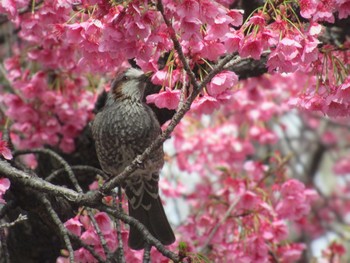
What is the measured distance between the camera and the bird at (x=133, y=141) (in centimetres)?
326

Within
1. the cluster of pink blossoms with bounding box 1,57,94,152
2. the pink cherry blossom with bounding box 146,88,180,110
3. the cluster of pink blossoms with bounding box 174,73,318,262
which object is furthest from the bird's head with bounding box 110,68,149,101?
the pink cherry blossom with bounding box 146,88,180,110

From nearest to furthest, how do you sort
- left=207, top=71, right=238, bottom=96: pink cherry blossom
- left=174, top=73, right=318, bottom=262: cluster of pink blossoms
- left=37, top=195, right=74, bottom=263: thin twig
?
left=207, top=71, right=238, bottom=96: pink cherry blossom → left=37, top=195, right=74, bottom=263: thin twig → left=174, top=73, right=318, bottom=262: cluster of pink blossoms

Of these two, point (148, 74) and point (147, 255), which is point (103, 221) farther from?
point (148, 74)

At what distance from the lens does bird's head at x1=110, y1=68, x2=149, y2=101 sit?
10.8 feet

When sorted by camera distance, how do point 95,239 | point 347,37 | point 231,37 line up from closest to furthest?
point 231,37
point 95,239
point 347,37

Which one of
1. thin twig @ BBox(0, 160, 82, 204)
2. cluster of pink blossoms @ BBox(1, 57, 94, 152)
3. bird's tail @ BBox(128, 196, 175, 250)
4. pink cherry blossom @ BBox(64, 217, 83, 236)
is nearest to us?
thin twig @ BBox(0, 160, 82, 204)

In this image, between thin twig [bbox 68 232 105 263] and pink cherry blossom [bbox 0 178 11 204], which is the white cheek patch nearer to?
thin twig [bbox 68 232 105 263]

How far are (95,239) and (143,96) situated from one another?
2.93 ft

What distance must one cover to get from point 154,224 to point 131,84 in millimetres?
703

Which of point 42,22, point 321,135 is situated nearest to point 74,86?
point 42,22

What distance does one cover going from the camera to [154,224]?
3.26 metres

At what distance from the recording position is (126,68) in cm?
339

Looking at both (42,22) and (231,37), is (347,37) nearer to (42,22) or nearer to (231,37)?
(231,37)

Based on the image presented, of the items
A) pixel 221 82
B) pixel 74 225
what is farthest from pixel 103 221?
pixel 221 82
